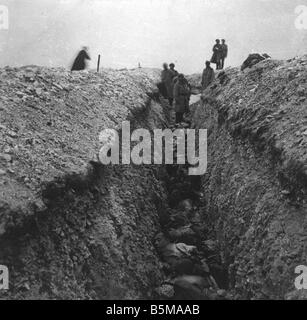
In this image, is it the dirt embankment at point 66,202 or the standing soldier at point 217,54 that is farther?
the standing soldier at point 217,54

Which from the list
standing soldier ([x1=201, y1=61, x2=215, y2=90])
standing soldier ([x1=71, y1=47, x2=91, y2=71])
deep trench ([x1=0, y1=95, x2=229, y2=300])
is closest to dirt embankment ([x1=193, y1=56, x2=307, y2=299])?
deep trench ([x1=0, y1=95, x2=229, y2=300])

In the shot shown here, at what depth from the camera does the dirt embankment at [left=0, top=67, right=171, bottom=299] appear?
6.27m

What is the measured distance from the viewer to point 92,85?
12.5m

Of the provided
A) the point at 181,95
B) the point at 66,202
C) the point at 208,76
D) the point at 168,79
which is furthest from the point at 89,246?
the point at 208,76

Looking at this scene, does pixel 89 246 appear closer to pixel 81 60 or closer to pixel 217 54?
pixel 81 60

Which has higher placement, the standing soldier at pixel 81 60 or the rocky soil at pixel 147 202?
the standing soldier at pixel 81 60

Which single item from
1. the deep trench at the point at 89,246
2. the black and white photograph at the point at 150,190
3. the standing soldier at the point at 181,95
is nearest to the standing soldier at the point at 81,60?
the black and white photograph at the point at 150,190

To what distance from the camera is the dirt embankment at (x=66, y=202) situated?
247 inches

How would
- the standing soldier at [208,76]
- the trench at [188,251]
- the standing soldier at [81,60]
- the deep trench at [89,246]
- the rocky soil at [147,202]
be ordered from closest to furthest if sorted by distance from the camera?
the deep trench at [89,246], the rocky soil at [147,202], the trench at [188,251], the standing soldier at [81,60], the standing soldier at [208,76]

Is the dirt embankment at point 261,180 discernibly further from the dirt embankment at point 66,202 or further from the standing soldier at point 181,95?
the standing soldier at point 181,95

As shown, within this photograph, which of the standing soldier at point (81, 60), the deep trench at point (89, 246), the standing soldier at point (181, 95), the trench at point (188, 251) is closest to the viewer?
the deep trench at point (89, 246)

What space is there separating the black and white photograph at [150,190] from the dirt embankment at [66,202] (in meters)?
0.03

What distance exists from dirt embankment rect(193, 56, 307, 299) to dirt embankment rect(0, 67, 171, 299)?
1626mm

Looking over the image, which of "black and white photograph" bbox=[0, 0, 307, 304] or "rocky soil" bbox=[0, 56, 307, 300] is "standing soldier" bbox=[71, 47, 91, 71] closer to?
"black and white photograph" bbox=[0, 0, 307, 304]
